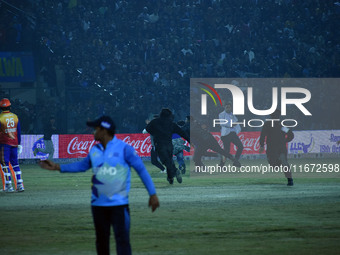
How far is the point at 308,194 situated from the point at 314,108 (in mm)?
18311

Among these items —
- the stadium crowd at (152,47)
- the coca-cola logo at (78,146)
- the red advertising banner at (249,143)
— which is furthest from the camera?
the red advertising banner at (249,143)

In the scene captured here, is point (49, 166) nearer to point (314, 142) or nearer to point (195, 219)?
point (195, 219)

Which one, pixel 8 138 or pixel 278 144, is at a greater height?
pixel 8 138

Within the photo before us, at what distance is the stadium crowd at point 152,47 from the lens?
32.2m

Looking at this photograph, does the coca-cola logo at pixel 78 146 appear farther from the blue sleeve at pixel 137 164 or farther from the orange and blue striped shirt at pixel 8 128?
the blue sleeve at pixel 137 164

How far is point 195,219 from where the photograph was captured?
40.6 ft

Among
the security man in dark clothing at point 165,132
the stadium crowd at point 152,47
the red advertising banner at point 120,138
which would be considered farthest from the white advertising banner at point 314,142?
the security man in dark clothing at point 165,132

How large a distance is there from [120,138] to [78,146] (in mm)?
→ 2195

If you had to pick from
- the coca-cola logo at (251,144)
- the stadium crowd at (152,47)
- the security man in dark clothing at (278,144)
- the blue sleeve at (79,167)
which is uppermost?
the stadium crowd at (152,47)

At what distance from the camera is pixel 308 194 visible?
16875mm

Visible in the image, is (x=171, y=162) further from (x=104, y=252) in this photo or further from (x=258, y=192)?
(x=104, y=252)

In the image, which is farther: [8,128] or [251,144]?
[251,144]

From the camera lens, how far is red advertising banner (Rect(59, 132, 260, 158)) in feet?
98.8

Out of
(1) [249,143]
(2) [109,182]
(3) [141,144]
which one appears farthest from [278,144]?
(1) [249,143]
